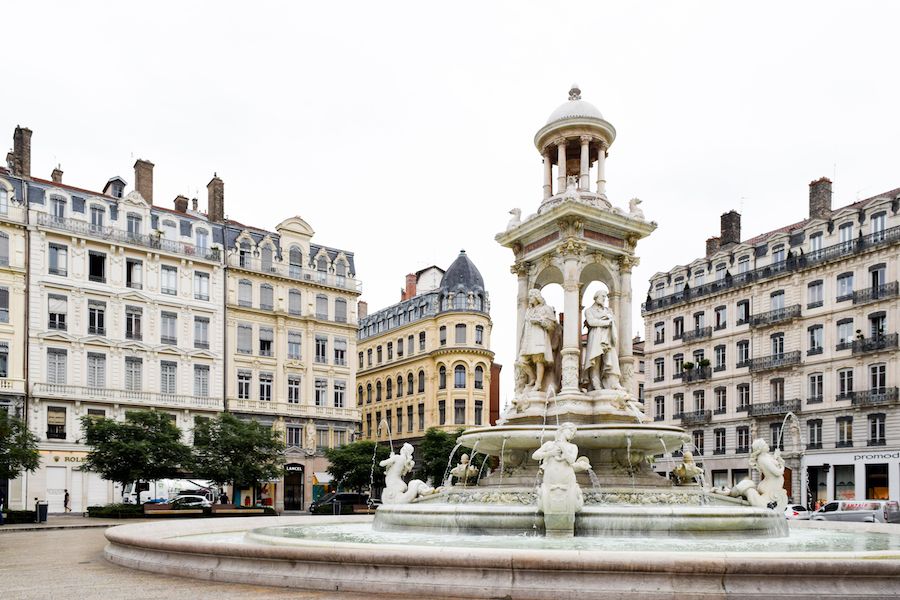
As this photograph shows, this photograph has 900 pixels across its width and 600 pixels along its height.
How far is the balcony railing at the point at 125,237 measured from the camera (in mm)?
50406

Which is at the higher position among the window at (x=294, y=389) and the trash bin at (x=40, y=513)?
the window at (x=294, y=389)

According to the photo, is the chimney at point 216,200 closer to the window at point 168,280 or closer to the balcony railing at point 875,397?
the window at point 168,280

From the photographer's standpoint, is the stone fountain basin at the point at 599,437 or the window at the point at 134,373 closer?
the stone fountain basin at the point at 599,437

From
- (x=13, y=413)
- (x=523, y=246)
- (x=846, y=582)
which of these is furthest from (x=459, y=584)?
(x=13, y=413)

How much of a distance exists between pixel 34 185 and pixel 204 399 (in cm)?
1591

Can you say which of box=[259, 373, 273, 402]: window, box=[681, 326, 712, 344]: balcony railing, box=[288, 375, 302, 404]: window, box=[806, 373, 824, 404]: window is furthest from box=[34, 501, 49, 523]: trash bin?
box=[681, 326, 712, 344]: balcony railing

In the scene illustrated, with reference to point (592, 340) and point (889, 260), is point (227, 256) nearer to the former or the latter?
point (889, 260)

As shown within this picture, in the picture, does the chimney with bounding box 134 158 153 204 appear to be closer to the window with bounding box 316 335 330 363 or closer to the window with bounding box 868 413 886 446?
the window with bounding box 316 335 330 363

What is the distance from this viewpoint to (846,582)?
341 inches

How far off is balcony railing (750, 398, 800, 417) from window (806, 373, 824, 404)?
0.74 meters

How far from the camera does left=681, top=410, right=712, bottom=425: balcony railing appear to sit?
60344 mm

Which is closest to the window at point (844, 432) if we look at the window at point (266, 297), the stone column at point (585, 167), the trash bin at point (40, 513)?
the window at point (266, 297)

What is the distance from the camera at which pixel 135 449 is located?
3994 centimetres

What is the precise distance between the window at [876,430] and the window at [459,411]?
3090cm
